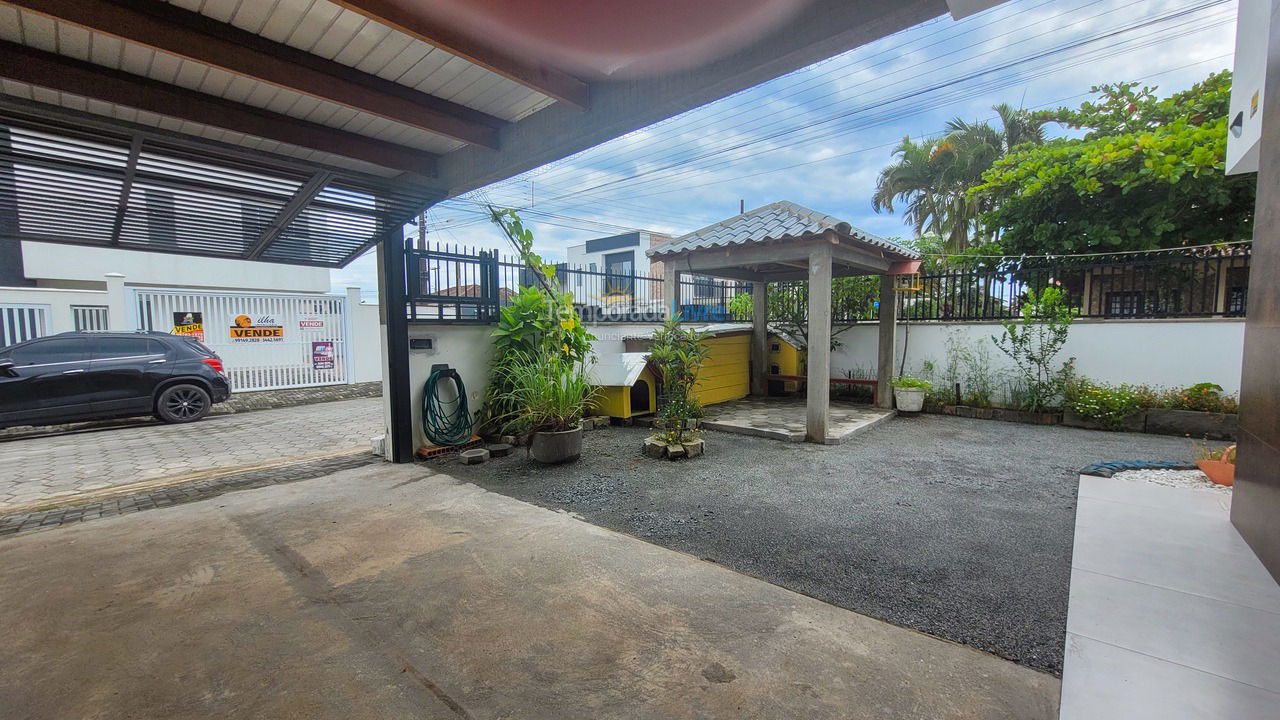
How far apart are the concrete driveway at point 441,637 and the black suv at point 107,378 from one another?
4857 millimetres

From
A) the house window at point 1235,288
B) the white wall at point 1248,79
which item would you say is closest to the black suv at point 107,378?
the white wall at point 1248,79

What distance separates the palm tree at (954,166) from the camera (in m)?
15.2

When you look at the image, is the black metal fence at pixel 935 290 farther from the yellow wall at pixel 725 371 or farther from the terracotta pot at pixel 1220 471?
the terracotta pot at pixel 1220 471

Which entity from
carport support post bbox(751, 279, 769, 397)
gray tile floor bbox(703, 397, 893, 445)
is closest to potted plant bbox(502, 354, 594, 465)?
gray tile floor bbox(703, 397, 893, 445)

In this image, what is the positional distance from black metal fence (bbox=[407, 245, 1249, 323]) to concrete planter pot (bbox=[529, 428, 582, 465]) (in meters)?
1.74

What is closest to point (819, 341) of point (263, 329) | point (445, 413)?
point (445, 413)

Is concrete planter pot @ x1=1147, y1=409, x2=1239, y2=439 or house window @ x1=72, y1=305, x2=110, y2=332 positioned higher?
house window @ x1=72, y1=305, x2=110, y2=332

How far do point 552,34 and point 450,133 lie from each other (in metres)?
1.54

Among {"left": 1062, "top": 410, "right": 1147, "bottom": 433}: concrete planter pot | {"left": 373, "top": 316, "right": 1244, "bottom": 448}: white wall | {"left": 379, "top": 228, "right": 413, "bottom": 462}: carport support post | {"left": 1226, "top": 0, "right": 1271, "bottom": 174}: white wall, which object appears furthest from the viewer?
{"left": 1062, "top": 410, "right": 1147, "bottom": 433}: concrete planter pot

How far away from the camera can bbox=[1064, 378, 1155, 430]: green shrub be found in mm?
5891

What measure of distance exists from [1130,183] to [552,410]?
8968 millimetres

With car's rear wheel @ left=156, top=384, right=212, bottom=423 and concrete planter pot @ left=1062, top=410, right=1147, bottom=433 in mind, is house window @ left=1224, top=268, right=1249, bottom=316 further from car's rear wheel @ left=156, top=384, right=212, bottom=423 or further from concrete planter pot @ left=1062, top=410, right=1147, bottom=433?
car's rear wheel @ left=156, top=384, right=212, bottom=423

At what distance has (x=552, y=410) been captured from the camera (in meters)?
4.74

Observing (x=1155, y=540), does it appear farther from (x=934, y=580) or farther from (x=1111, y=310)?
(x=1111, y=310)
